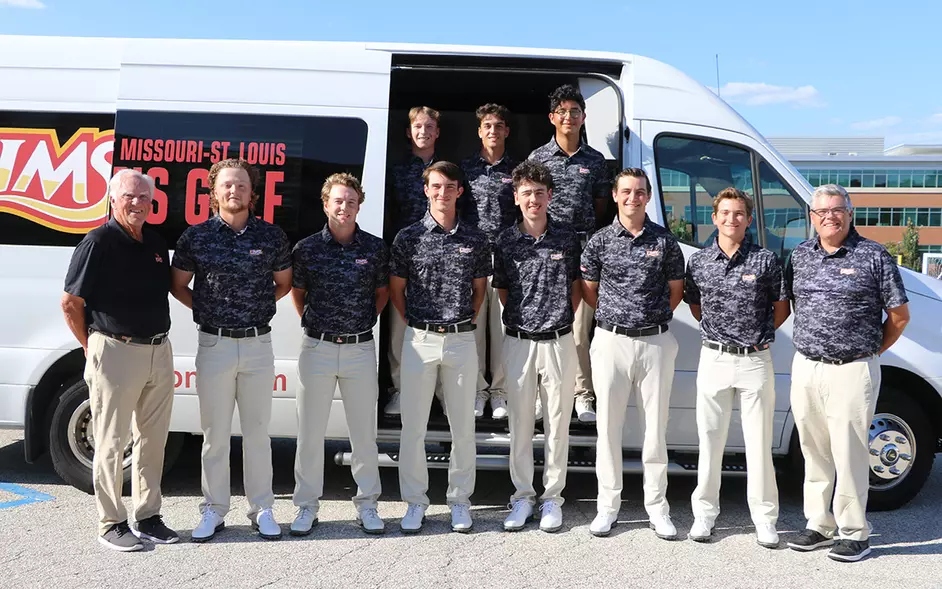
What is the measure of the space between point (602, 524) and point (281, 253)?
2452mm

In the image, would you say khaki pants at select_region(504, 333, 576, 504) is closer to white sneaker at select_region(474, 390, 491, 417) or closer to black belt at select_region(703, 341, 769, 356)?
white sneaker at select_region(474, 390, 491, 417)

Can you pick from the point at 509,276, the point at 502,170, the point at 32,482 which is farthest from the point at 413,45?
the point at 32,482

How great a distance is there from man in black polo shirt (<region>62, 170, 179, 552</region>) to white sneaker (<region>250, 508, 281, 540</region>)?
473mm

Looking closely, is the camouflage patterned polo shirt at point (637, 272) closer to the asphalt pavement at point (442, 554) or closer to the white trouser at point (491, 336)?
the white trouser at point (491, 336)

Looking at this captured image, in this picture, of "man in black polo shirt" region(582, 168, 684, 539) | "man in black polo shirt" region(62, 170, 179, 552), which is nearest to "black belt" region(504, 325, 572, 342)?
"man in black polo shirt" region(582, 168, 684, 539)

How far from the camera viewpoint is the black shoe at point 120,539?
4.35m

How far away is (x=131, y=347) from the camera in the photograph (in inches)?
171

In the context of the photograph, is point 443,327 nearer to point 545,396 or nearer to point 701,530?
point 545,396

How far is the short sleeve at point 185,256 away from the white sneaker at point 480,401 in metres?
2.04

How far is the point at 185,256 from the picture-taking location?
4.49 metres

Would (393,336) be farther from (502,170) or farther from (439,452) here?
(502,170)

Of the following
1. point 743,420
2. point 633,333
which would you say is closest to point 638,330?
point 633,333

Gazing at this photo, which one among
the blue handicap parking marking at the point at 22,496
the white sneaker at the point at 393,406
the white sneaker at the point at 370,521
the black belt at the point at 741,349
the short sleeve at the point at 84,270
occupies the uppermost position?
the short sleeve at the point at 84,270

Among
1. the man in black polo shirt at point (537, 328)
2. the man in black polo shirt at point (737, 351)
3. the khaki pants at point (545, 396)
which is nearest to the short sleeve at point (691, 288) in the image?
the man in black polo shirt at point (737, 351)
